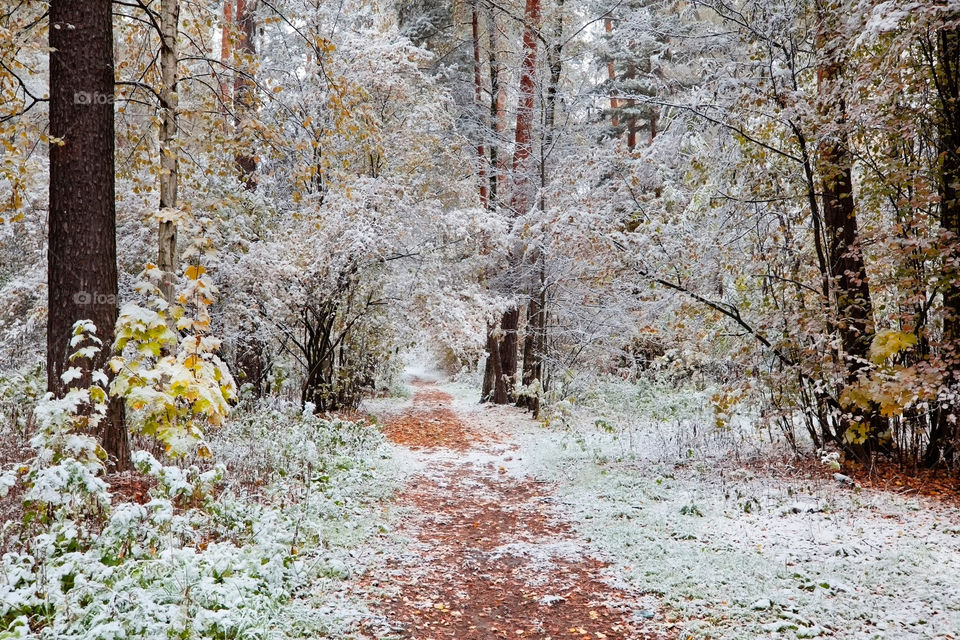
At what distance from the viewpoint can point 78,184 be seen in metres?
5.00

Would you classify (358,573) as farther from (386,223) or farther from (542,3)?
(542,3)

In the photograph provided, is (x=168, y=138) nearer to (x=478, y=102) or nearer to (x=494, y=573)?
(x=494, y=573)

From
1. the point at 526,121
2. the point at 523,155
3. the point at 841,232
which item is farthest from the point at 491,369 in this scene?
the point at 841,232

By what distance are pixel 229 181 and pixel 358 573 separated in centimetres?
824

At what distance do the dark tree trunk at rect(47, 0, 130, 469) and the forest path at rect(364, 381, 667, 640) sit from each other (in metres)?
3.31

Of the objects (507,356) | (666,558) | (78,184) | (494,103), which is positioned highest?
(494,103)

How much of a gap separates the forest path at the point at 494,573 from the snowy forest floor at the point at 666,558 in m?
0.02

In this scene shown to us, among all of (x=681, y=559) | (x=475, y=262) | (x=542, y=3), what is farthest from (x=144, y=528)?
(x=542, y=3)

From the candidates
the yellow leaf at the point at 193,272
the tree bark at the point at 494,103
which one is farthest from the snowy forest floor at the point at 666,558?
the tree bark at the point at 494,103

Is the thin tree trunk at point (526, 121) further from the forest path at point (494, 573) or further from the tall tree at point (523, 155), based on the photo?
the forest path at point (494, 573)

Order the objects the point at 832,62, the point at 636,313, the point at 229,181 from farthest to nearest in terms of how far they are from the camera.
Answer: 1. the point at 636,313
2. the point at 229,181
3. the point at 832,62

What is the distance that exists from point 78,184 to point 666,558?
5999 millimetres

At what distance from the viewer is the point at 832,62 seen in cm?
644

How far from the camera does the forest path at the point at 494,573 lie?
399 centimetres
